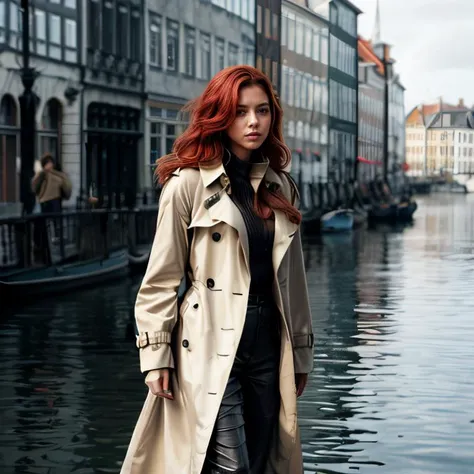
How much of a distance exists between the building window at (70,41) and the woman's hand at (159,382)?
2504 centimetres

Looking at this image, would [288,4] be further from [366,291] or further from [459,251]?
[366,291]

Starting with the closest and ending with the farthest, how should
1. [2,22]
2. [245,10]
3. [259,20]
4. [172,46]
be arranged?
[2,22] → [172,46] → [245,10] → [259,20]

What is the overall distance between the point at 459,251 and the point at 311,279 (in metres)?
10.0

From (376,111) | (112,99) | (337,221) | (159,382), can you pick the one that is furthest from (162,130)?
(376,111)

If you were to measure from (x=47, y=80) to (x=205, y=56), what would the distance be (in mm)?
12287

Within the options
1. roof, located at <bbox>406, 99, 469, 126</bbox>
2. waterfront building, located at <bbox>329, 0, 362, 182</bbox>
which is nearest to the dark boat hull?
waterfront building, located at <bbox>329, 0, 362, 182</bbox>

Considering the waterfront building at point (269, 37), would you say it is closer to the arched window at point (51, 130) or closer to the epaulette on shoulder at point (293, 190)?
the arched window at point (51, 130)

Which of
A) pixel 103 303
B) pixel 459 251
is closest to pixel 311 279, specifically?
pixel 103 303

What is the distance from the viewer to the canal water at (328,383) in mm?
7051

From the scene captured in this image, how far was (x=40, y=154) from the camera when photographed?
25.8 meters

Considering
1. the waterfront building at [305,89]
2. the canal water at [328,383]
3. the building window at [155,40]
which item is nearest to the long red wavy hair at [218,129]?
the canal water at [328,383]

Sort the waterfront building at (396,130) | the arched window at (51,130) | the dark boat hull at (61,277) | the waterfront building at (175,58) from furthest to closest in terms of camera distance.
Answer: the waterfront building at (396,130) < the waterfront building at (175,58) < the arched window at (51,130) < the dark boat hull at (61,277)

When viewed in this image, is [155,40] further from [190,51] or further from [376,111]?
[376,111]

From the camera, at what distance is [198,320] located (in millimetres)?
4203
